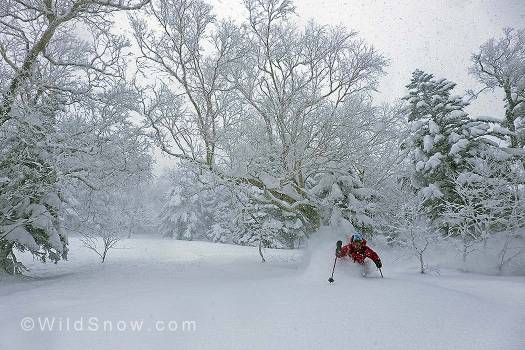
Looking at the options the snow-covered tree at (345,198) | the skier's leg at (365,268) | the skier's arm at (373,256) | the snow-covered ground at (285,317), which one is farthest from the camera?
the snow-covered tree at (345,198)

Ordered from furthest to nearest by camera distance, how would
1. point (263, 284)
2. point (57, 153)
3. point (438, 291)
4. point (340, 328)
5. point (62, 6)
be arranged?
point (57, 153) → point (62, 6) → point (263, 284) → point (438, 291) → point (340, 328)

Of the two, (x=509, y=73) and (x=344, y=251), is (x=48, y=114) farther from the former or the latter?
(x=509, y=73)

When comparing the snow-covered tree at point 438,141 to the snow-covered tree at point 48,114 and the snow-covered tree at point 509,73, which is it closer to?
the snow-covered tree at point 509,73

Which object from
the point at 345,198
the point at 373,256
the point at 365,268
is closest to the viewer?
the point at 373,256

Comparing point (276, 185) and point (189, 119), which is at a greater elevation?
point (189, 119)

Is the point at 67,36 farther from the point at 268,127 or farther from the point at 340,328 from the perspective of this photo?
the point at 340,328

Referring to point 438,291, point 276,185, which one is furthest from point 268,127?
point 438,291

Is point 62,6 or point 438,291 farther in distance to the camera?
point 62,6

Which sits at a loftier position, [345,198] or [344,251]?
[345,198]

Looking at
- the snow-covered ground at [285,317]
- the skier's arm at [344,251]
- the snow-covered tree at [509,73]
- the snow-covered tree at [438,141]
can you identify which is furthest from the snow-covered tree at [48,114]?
the snow-covered tree at [509,73]

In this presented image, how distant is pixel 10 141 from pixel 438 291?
12.0m

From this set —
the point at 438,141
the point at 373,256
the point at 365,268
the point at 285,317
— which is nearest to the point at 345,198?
the point at 365,268

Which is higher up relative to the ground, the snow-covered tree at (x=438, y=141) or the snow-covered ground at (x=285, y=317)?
the snow-covered tree at (x=438, y=141)

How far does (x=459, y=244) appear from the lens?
12.5 meters
